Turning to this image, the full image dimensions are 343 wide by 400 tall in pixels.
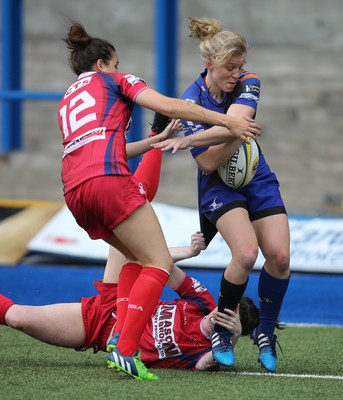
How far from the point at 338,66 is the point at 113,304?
14.1 meters

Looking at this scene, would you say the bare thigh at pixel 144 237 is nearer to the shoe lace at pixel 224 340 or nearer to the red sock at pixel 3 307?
the shoe lace at pixel 224 340

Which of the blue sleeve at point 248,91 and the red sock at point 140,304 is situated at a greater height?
the blue sleeve at point 248,91

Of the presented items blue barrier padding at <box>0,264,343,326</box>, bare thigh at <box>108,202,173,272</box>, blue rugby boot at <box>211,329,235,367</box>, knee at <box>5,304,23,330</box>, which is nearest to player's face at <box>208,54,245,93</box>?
bare thigh at <box>108,202,173,272</box>

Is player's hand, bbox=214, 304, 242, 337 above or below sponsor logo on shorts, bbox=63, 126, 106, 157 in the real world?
below

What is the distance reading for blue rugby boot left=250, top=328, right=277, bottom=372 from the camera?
5000 millimetres

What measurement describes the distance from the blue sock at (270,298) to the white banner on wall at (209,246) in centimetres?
292

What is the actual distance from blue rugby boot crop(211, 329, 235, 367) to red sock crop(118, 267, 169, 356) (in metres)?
0.42

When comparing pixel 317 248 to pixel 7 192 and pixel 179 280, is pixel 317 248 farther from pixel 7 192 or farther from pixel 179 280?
pixel 7 192

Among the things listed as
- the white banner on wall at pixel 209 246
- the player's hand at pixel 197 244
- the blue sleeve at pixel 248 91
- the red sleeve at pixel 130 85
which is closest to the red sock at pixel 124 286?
the player's hand at pixel 197 244

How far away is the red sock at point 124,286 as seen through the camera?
16.0ft

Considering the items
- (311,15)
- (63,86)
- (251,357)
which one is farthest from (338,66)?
(251,357)

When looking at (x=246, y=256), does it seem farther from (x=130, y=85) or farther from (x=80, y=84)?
(x=80, y=84)

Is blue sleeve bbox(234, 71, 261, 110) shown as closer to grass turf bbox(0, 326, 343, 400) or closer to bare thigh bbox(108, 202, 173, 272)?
bare thigh bbox(108, 202, 173, 272)

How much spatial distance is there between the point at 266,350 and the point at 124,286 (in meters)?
0.81
